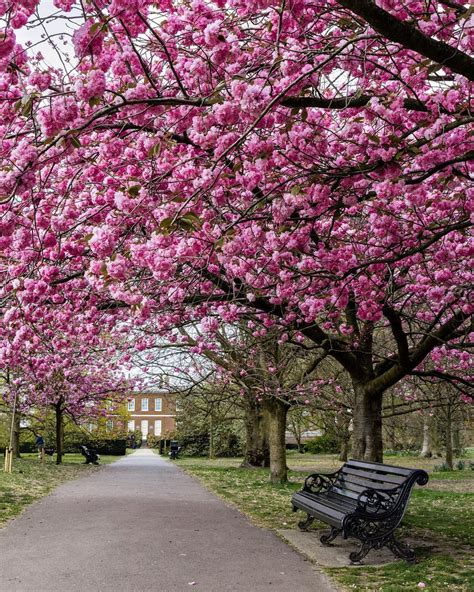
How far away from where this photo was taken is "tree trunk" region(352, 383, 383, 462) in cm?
1018

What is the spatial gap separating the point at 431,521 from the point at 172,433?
3666cm

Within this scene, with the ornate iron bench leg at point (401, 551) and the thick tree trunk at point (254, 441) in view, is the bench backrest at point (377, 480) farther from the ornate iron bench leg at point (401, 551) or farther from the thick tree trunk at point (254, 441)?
the thick tree trunk at point (254, 441)

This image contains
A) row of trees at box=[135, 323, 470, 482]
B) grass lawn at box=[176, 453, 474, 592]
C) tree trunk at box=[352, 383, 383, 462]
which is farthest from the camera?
row of trees at box=[135, 323, 470, 482]

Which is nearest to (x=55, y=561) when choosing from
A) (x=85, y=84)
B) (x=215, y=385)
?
(x=85, y=84)

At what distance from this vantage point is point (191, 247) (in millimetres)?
5578

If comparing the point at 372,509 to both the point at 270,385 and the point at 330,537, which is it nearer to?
the point at 330,537

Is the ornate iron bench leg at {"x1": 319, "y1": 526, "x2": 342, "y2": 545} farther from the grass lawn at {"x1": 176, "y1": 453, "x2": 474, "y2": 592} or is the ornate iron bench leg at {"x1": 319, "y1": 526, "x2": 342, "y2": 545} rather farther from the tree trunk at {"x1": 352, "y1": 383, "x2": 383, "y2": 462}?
the tree trunk at {"x1": 352, "y1": 383, "x2": 383, "y2": 462}

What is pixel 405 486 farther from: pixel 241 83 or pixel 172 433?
pixel 172 433

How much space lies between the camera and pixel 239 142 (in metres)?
3.92

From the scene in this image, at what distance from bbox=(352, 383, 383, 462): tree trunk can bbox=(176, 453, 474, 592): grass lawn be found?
114cm

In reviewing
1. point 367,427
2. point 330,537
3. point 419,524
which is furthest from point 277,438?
point 330,537

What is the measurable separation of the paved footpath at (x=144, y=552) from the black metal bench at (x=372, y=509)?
Result: 55 centimetres

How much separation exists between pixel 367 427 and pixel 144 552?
4965 millimetres

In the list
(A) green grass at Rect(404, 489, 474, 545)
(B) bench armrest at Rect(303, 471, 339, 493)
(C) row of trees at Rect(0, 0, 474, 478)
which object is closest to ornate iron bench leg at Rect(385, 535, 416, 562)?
(A) green grass at Rect(404, 489, 474, 545)
